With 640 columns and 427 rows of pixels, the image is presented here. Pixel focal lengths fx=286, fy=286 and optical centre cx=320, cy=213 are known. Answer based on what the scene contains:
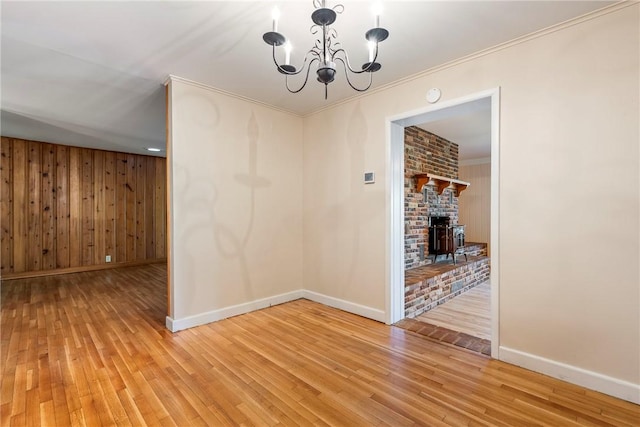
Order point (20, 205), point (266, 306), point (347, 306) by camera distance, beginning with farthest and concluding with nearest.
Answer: point (20, 205) < point (266, 306) < point (347, 306)

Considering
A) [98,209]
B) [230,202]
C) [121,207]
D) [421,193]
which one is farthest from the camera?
[121,207]

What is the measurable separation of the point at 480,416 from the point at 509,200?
1553mm

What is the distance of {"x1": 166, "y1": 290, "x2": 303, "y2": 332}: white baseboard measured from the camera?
291 cm

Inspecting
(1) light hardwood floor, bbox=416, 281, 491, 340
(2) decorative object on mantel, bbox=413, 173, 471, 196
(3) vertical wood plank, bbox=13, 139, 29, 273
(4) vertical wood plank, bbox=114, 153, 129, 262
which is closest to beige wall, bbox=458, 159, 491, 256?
(2) decorative object on mantel, bbox=413, 173, 471, 196

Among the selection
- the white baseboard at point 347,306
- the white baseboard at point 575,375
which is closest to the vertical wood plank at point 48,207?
the white baseboard at point 347,306

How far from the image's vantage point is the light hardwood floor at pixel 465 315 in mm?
3003

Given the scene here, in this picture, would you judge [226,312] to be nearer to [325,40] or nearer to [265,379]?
[265,379]

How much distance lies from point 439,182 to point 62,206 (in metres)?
7.23

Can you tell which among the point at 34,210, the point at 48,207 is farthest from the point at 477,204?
the point at 34,210

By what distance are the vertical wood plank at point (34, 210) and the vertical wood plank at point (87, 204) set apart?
64 cm

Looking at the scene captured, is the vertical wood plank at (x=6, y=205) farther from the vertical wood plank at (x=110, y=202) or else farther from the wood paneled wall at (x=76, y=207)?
the vertical wood plank at (x=110, y=202)

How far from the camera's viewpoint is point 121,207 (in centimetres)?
635

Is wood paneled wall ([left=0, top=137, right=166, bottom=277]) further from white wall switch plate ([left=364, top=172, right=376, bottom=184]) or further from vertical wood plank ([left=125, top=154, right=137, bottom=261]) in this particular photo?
white wall switch plate ([left=364, top=172, right=376, bottom=184])

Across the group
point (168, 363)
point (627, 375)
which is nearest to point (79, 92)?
point (168, 363)
